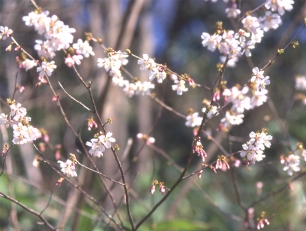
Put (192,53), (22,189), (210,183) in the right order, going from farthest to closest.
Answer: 1. (192,53)
2. (210,183)
3. (22,189)

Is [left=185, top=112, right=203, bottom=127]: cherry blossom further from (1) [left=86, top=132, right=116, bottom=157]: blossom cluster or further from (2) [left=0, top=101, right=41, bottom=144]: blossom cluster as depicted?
(2) [left=0, top=101, right=41, bottom=144]: blossom cluster

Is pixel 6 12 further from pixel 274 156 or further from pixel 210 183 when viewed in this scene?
pixel 274 156

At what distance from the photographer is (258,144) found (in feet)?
4.85

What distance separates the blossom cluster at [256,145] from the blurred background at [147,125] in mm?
506

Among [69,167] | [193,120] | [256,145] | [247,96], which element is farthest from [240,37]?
[69,167]

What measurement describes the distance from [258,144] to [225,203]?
2.57 meters

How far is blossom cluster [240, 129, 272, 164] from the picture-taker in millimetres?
1473

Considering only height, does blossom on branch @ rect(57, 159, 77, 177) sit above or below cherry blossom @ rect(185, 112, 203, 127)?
below

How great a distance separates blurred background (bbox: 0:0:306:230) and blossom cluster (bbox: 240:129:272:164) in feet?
1.66

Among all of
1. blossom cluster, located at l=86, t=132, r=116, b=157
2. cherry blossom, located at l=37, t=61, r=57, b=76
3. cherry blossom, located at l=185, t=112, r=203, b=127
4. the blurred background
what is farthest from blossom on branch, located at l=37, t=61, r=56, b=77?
cherry blossom, located at l=185, t=112, r=203, b=127

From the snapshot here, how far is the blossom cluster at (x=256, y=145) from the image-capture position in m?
1.47

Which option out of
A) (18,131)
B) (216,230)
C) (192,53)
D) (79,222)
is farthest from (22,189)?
(192,53)

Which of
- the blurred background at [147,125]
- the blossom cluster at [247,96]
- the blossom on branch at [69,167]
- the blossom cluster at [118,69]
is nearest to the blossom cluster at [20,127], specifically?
the blossom on branch at [69,167]

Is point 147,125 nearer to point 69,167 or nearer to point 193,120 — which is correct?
point 193,120
